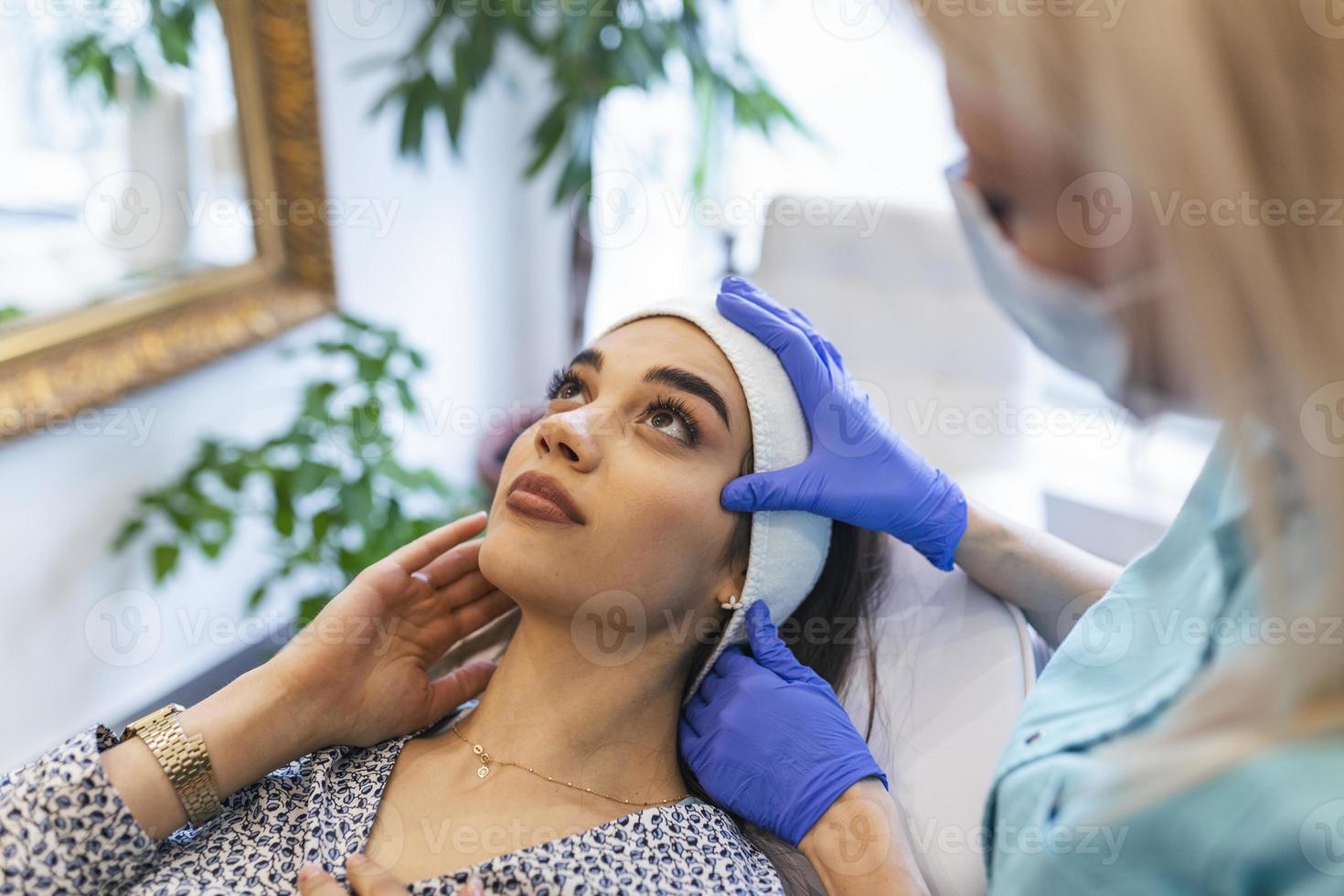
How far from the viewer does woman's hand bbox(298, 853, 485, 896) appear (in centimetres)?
103

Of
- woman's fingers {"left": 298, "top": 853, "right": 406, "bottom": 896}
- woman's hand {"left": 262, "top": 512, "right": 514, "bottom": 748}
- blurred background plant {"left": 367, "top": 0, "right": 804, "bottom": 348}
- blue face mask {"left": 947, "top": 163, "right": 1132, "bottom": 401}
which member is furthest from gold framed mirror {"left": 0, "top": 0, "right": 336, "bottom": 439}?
blue face mask {"left": 947, "top": 163, "right": 1132, "bottom": 401}

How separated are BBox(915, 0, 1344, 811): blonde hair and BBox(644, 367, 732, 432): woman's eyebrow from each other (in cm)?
66

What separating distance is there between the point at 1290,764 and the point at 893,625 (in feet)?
2.49

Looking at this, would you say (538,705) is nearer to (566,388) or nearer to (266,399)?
(566,388)

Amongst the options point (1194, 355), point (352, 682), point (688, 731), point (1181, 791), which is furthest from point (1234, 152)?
point (352, 682)

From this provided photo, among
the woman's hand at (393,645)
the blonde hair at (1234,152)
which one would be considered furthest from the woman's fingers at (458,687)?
the blonde hair at (1234,152)

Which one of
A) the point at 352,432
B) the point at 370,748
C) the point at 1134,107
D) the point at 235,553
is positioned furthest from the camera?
the point at 235,553

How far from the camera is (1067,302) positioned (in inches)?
27.2

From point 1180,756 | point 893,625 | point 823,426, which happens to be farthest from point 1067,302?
point 893,625

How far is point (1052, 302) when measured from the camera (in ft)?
2.30

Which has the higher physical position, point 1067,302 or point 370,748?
point 1067,302

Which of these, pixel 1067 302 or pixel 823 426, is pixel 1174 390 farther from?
pixel 823 426

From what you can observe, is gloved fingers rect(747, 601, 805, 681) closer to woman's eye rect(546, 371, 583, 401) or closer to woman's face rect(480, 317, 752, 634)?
woman's face rect(480, 317, 752, 634)

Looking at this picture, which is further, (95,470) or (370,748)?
(95,470)
